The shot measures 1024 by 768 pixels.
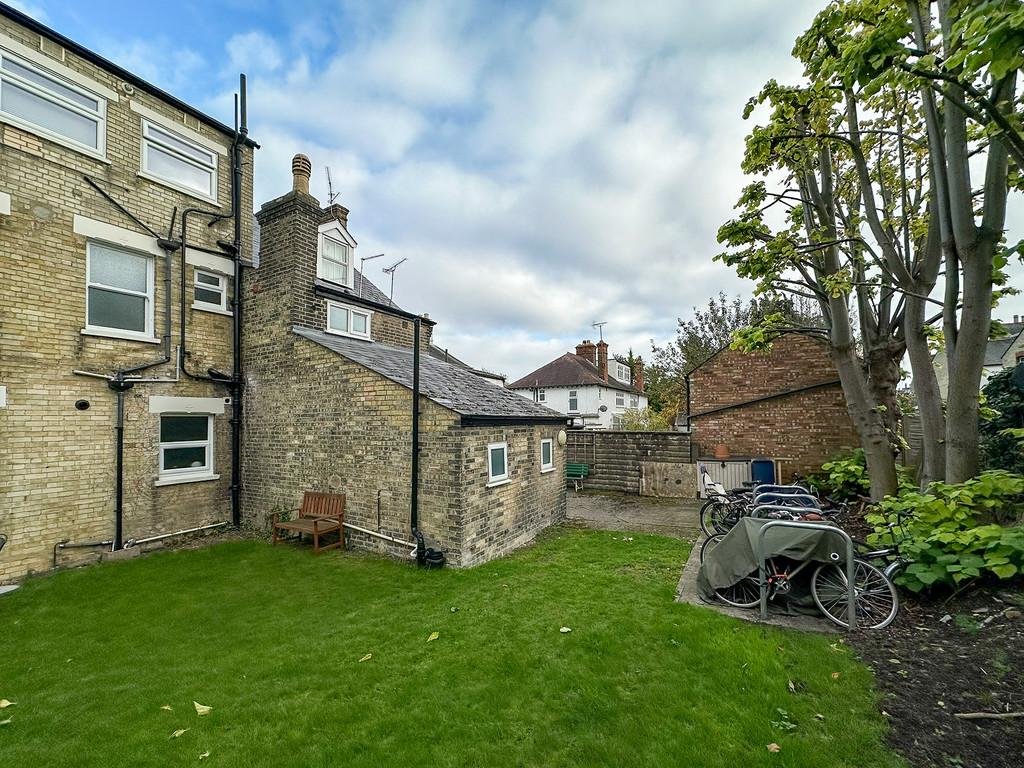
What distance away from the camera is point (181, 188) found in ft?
29.3

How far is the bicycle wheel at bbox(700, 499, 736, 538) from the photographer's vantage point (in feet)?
27.2

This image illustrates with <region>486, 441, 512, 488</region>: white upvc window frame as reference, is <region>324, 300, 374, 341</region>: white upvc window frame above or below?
above

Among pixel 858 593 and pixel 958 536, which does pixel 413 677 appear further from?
pixel 958 536

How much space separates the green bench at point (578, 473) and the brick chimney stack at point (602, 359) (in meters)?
18.5

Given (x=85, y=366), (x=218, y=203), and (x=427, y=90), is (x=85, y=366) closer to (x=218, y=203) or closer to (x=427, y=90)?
(x=218, y=203)

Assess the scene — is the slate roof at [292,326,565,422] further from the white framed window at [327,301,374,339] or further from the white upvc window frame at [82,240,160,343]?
the white upvc window frame at [82,240,160,343]

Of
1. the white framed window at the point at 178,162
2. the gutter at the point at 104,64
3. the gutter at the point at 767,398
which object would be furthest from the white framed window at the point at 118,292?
the gutter at the point at 767,398

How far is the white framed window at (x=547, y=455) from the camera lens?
1017 centimetres

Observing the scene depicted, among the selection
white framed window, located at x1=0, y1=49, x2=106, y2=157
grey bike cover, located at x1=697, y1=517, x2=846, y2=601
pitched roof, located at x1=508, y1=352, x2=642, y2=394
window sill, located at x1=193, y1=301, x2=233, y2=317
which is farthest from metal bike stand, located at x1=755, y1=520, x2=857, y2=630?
pitched roof, located at x1=508, y1=352, x2=642, y2=394

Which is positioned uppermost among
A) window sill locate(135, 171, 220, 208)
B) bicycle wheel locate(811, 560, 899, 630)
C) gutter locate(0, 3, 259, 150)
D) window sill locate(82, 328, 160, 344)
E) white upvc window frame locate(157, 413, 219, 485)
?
gutter locate(0, 3, 259, 150)

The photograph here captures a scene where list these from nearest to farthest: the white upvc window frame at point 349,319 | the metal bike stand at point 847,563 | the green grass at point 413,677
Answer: the green grass at point 413,677, the metal bike stand at point 847,563, the white upvc window frame at point 349,319

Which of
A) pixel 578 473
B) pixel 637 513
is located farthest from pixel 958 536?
pixel 578 473

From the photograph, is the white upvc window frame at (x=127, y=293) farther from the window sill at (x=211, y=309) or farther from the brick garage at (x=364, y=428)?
the brick garage at (x=364, y=428)

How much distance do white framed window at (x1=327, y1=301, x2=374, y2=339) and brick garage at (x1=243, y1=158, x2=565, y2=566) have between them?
0.29m
